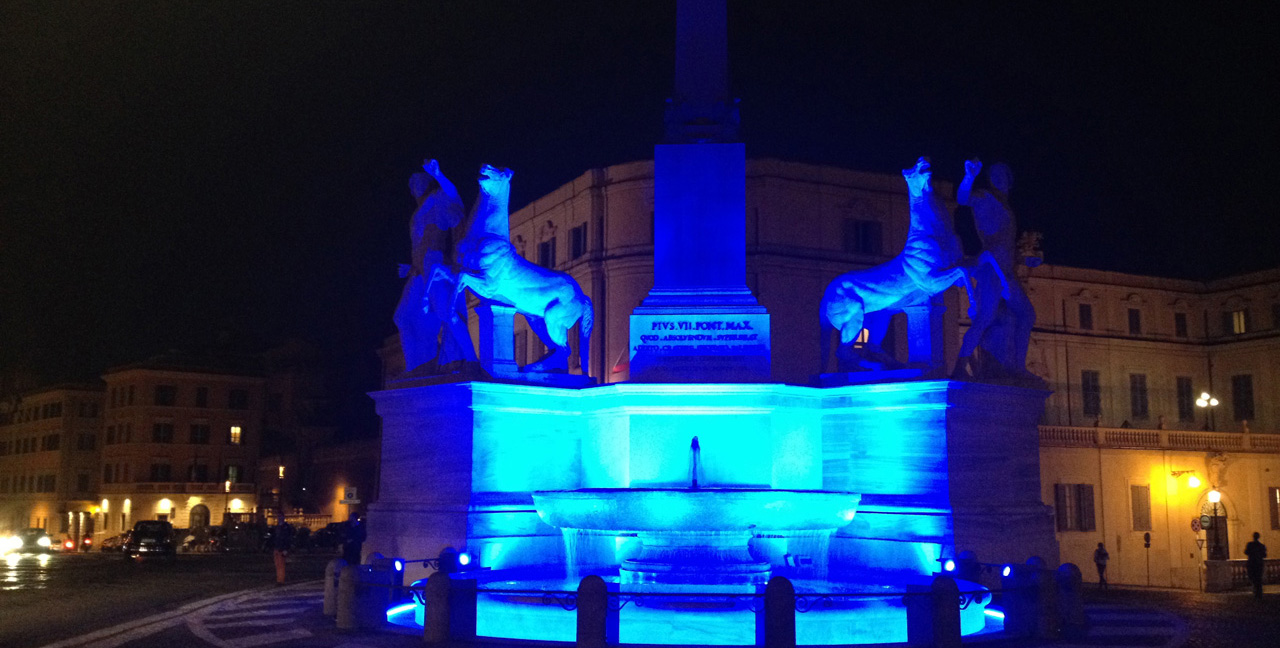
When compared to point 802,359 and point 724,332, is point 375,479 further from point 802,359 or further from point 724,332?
point 724,332

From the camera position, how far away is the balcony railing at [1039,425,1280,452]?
4528cm

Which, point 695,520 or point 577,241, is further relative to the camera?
point 577,241

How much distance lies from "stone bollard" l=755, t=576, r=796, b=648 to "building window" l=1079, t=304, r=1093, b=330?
163 feet

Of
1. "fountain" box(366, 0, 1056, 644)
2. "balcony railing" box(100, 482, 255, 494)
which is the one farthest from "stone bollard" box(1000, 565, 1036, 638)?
"balcony railing" box(100, 482, 255, 494)

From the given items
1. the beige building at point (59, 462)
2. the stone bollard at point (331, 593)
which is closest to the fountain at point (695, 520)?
the stone bollard at point (331, 593)

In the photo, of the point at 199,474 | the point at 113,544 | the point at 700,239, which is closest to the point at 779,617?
the point at 700,239

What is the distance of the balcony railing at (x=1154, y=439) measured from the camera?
45281 millimetres

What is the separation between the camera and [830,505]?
15398mm

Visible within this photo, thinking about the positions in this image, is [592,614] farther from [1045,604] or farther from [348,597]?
[1045,604]

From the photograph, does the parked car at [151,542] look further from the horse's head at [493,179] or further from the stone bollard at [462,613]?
the stone bollard at [462,613]

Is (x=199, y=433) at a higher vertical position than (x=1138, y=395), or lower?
lower

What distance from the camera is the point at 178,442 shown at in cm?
7706

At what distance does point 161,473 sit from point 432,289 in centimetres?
6361

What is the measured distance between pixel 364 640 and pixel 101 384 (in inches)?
3134
